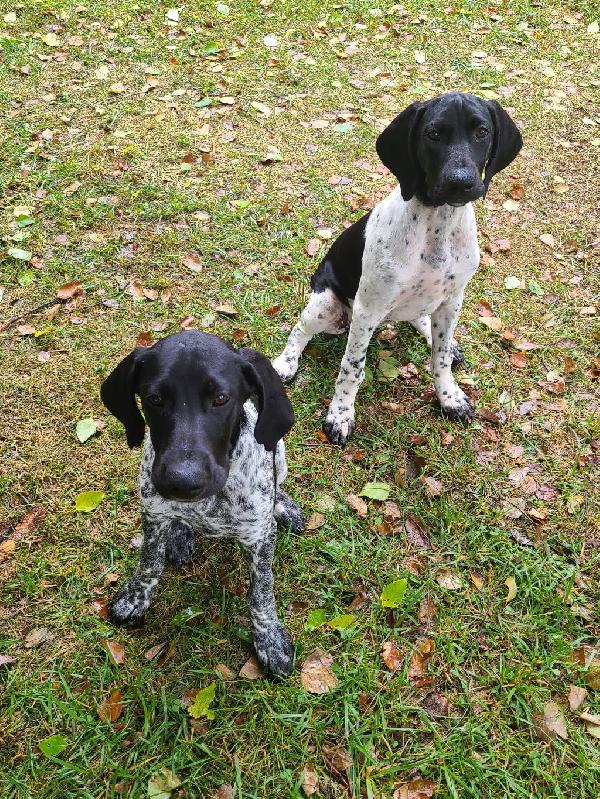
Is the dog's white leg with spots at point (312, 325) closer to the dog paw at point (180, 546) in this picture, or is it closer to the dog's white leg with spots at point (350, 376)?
the dog's white leg with spots at point (350, 376)

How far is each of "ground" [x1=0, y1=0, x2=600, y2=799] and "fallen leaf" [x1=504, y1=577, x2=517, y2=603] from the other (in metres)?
0.03

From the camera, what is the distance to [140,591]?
3.31 meters

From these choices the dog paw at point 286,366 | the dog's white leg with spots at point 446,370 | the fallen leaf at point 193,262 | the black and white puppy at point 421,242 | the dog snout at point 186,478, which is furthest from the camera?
the fallen leaf at point 193,262

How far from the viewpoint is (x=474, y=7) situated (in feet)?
28.6

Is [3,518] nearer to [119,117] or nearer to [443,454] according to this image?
[443,454]

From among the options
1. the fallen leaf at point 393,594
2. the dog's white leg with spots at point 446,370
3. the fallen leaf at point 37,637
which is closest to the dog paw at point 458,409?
the dog's white leg with spots at point 446,370

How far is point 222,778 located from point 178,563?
1.10 metres

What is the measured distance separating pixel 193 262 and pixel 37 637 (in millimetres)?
3210

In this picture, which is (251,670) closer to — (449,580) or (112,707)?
(112,707)

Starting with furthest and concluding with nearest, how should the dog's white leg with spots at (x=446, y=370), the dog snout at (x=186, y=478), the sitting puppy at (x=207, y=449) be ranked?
the dog's white leg with spots at (x=446, y=370) → the sitting puppy at (x=207, y=449) → the dog snout at (x=186, y=478)

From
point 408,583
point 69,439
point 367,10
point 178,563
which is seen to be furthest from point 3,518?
point 367,10

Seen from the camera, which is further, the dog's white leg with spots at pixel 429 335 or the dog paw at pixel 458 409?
the dog's white leg with spots at pixel 429 335

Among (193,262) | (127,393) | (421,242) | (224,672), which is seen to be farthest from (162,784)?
(193,262)

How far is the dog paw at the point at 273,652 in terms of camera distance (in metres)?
3.20
